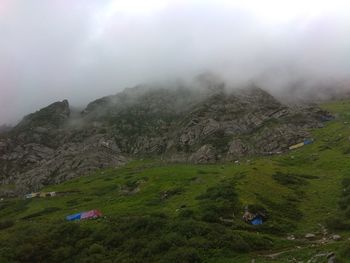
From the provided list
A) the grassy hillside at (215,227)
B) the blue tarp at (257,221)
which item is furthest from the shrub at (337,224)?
the blue tarp at (257,221)

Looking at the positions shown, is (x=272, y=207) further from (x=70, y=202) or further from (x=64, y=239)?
(x=70, y=202)

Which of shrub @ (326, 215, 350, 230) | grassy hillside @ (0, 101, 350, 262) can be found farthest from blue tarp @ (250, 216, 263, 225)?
shrub @ (326, 215, 350, 230)

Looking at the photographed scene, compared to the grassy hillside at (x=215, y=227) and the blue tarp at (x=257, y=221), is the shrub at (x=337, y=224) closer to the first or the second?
the grassy hillside at (x=215, y=227)

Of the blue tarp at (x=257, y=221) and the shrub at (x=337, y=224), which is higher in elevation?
Result: the blue tarp at (x=257, y=221)

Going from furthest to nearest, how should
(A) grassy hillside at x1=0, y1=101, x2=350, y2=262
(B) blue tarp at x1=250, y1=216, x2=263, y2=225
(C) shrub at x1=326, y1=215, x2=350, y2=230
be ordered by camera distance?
1. (B) blue tarp at x1=250, y1=216, x2=263, y2=225
2. (C) shrub at x1=326, y1=215, x2=350, y2=230
3. (A) grassy hillside at x1=0, y1=101, x2=350, y2=262

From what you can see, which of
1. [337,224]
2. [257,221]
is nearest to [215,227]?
[257,221]

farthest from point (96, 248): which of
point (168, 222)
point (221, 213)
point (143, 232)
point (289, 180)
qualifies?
point (289, 180)

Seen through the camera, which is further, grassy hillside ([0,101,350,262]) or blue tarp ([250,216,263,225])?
blue tarp ([250,216,263,225])

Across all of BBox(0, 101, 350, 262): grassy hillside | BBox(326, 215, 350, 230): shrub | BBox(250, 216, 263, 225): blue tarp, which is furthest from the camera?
BBox(250, 216, 263, 225): blue tarp

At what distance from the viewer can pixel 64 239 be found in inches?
3733

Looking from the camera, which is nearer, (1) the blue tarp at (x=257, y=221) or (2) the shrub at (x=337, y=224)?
(2) the shrub at (x=337, y=224)

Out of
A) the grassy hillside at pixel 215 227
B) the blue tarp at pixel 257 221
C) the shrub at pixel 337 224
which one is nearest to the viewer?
the grassy hillside at pixel 215 227

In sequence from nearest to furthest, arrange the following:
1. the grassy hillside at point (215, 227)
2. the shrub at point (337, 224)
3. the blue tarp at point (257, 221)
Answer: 1. the grassy hillside at point (215, 227)
2. the shrub at point (337, 224)
3. the blue tarp at point (257, 221)

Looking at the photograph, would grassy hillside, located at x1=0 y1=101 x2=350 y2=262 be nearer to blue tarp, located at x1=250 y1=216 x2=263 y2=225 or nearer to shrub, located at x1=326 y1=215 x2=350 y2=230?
shrub, located at x1=326 y1=215 x2=350 y2=230
